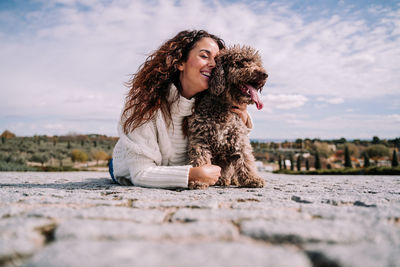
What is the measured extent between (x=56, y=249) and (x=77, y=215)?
641 millimetres

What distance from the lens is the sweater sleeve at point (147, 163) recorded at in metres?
3.61

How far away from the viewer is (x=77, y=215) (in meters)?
1.78

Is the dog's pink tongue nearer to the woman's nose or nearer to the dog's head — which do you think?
the dog's head

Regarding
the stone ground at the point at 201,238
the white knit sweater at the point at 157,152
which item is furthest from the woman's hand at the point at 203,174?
the stone ground at the point at 201,238

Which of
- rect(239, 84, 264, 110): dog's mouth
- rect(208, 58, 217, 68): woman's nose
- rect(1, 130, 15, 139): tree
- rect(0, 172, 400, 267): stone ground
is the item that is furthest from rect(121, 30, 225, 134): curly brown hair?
rect(1, 130, 15, 139): tree

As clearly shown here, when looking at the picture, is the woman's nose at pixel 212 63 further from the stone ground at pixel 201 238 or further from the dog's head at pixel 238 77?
the stone ground at pixel 201 238

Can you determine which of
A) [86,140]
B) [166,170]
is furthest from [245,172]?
[86,140]

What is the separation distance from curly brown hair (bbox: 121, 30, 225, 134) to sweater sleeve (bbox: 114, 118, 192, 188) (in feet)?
0.52

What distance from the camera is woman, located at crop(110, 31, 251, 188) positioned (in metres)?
3.80

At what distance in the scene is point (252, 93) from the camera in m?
4.02

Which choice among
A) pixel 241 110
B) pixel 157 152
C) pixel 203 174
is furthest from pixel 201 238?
pixel 241 110

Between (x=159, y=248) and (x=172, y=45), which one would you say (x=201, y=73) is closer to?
(x=172, y=45)

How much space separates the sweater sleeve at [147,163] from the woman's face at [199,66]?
0.96 meters

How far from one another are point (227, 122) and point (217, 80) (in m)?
0.67
